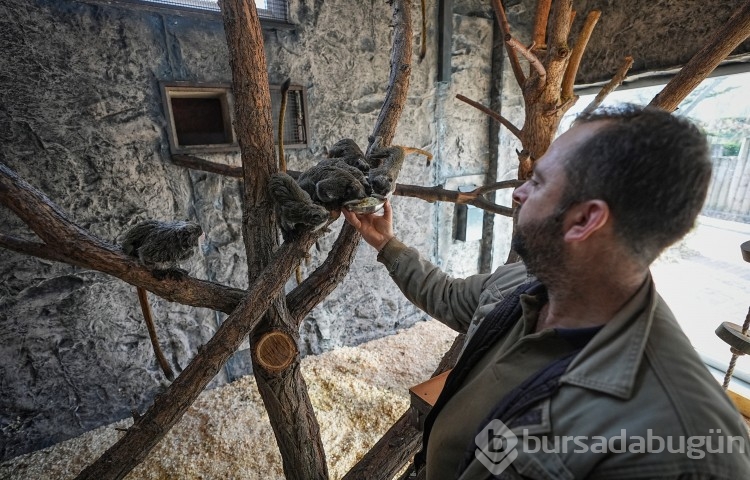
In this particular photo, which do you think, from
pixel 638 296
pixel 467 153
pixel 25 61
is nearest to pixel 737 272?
pixel 467 153

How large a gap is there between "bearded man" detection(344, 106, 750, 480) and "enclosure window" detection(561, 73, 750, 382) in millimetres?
2238

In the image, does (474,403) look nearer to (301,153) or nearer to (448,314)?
(448,314)

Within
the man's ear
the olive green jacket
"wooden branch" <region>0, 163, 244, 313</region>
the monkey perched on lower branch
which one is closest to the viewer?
the olive green jacket

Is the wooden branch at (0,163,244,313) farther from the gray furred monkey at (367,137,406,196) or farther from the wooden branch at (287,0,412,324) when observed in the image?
the gray furred monkey at (367,137,406,196)

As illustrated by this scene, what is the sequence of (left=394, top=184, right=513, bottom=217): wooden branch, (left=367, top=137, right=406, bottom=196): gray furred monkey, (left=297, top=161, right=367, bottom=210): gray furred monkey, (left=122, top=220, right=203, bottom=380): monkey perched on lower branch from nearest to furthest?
(left=122, top=220, right=203, bottom=380): monkey perched on lower branch → (left=297, top=161, right=367, bottom=210): gray furred monkey → (left=367, top=137, right=406, bottom=196): gray furred monkey → (left=394, top=184, right=513, bottom=217): wooden branch

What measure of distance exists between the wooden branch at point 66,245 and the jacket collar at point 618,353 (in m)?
1.22

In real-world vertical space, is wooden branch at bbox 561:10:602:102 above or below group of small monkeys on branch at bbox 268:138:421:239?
above

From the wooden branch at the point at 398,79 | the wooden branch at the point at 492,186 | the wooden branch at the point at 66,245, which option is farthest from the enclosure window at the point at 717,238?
the wooden branch at the point at 66,245

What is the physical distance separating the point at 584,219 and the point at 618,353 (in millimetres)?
276

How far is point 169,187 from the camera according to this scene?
2535mm

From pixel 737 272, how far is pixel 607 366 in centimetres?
393

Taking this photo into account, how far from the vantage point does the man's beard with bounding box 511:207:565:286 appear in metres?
0.83

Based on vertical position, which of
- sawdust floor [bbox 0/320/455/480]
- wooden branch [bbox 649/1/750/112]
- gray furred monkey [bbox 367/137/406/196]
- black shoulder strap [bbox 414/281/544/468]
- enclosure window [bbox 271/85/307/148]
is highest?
wooden branch [bbox 649/1/750/112]

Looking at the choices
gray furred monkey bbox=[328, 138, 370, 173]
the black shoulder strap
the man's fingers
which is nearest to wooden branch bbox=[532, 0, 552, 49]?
gray furred monkey bbox=[328, 138, 370, 173]
